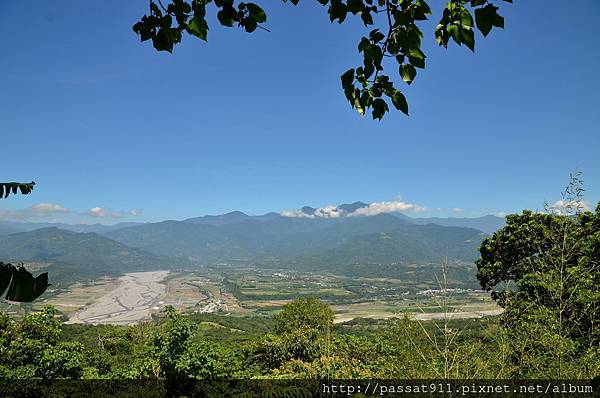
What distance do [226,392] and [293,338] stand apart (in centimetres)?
661

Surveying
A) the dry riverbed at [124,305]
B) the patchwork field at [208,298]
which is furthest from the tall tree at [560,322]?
the dry riverbed at [124,305]

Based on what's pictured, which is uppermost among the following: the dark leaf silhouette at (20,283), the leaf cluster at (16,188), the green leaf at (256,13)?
the green leaf at (256,13)

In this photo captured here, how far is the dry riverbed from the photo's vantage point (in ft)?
228

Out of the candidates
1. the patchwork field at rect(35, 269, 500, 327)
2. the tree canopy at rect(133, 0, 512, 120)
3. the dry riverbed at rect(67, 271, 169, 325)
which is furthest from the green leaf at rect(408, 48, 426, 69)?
the dry riverbed at rect(67, 271, 169, 325)

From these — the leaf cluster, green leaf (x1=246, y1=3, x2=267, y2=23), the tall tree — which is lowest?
the tall tree

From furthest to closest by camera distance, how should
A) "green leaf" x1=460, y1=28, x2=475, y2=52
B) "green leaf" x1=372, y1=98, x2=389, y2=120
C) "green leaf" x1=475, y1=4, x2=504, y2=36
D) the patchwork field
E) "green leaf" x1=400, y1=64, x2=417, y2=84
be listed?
1. the patchwork field
2. "green leaf" x1=372, y1=98, x2=389, y2=120
3. "green leaf" x1=400, y1=64, x2=417, y2=84
4. "green leaf" x1=460, y1=28, x2=475, y2=52
5. "green leaf" x1=475, y1=4, x2=504, y2=36

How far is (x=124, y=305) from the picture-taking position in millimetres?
88500

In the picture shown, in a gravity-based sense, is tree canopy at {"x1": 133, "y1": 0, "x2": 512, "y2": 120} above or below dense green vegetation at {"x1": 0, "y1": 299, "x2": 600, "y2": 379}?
above

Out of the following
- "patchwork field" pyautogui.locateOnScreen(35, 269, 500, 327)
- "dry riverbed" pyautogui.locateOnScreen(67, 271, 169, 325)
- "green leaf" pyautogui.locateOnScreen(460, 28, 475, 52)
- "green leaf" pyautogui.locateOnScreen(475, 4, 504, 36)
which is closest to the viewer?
"green leaf" pyautogui.locateOnScreen(475, 4, 504, 36)

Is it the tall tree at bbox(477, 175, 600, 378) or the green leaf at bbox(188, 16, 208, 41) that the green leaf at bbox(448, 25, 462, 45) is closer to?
the green leaf at bbox(188, 16, 208, 41)

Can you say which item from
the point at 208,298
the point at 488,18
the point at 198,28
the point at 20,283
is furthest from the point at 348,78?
the point at 208,298

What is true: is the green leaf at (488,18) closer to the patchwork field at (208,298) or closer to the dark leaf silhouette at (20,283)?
the dark leaf silhouette at (20,283)

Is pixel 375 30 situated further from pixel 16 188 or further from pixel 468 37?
pixel 16 188

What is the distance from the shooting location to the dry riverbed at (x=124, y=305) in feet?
228
